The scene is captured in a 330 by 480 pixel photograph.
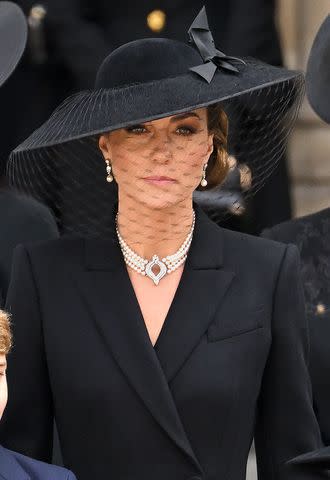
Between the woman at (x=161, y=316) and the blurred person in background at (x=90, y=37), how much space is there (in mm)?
1738

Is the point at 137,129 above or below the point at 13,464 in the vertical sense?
above

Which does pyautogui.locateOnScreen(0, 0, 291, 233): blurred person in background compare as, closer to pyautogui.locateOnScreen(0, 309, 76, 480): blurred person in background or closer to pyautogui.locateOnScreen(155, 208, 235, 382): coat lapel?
pyautogui.locateOnScreen(155, 208, 235, 382): coat lapel

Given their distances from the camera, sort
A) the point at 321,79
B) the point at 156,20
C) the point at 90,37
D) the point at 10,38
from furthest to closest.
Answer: the point at 156,20, the point at 90,37, the point at 321,79, the point at 10,38

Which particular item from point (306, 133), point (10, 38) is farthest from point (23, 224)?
point (306, 133)

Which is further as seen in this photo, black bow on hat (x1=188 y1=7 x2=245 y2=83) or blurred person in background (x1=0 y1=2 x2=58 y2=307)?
blurred person in background (x1=0 y1=2 x2=58 y2=307)

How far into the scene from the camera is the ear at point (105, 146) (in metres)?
4.32

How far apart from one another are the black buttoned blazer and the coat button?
1932 millimetres

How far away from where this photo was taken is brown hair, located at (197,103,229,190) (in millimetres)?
4379

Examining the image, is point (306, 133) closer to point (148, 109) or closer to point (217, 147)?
point (217, 147)

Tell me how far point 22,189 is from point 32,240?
433mm

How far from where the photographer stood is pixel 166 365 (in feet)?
14.0

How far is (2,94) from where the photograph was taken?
6305 millimetres

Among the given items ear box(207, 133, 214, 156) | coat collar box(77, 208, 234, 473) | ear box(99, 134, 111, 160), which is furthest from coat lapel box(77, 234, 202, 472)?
ear box(207, 133, 214, 156)

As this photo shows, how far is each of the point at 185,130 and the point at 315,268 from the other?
0.89 metres
